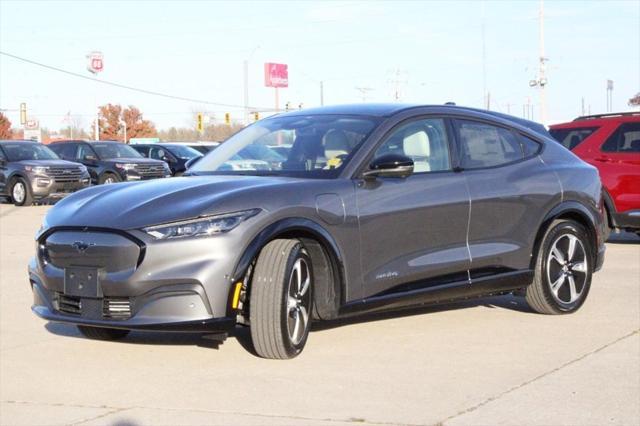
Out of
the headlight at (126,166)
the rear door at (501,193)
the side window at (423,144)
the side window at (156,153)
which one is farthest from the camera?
the side window at (156,153)

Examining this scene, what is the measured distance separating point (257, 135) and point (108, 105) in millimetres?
98518

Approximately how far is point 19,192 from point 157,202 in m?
19.5

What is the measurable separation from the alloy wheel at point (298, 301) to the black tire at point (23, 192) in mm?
19212

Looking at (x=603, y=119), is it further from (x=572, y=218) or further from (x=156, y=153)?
(x=156, y=153)

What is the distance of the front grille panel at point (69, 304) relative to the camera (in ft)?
21.1

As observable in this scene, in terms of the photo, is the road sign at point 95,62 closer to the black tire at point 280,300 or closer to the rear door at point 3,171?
the rear door at point 3,171

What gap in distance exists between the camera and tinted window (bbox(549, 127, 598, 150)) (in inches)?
547

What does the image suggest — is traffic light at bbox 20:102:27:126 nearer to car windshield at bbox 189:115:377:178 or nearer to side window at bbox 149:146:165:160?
side window at bbox 149:146:165:160

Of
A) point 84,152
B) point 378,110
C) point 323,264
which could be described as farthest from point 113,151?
point 323,264

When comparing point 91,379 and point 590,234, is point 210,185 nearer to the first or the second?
point 91,379

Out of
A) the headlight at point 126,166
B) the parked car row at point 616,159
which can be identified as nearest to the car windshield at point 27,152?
the headlight at point 126,166

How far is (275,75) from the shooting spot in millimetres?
111750

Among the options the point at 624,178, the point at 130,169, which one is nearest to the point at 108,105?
the point at 130,169

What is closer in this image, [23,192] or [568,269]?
[568,269]
